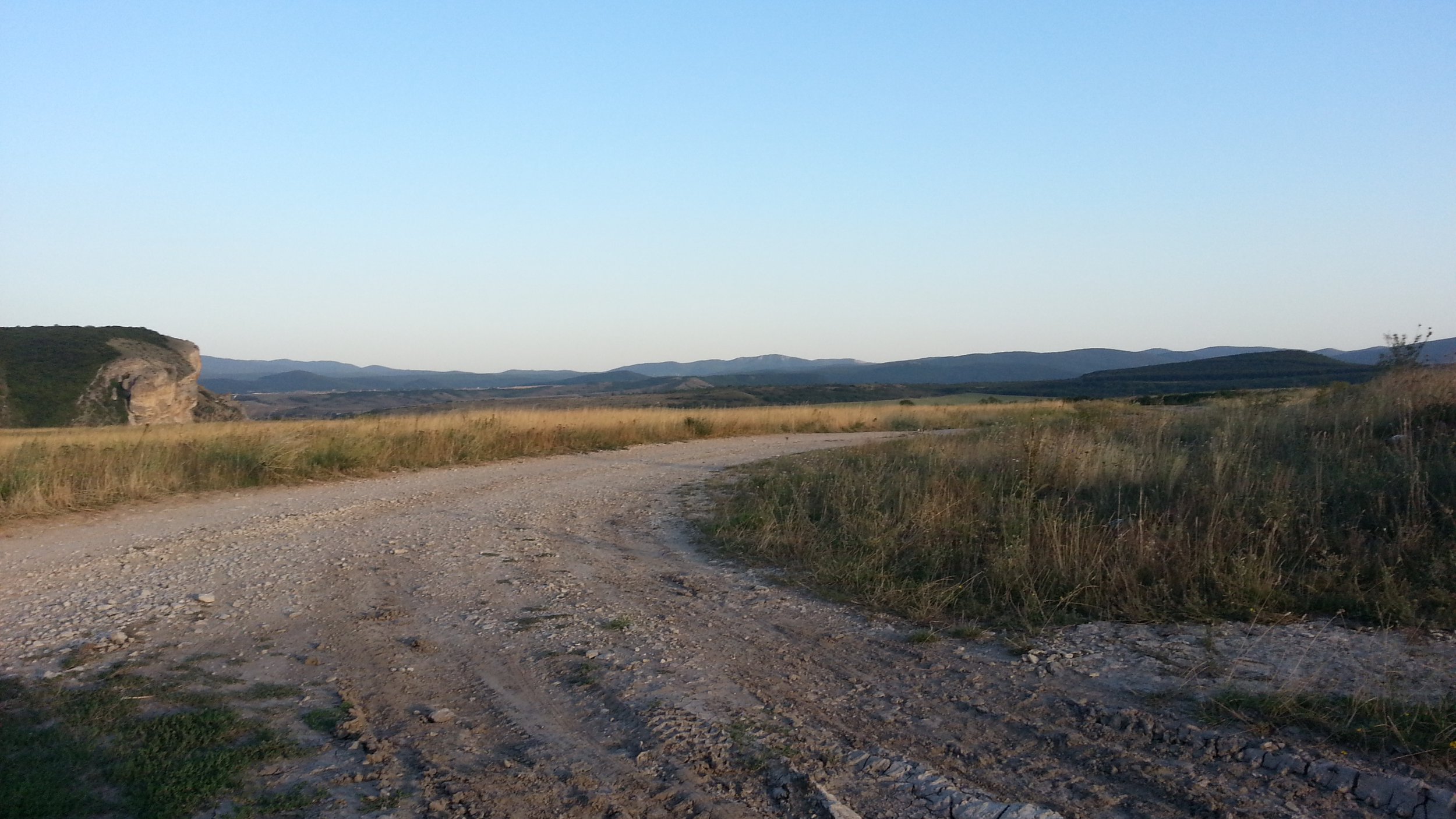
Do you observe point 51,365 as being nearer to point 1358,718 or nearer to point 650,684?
point 650,684

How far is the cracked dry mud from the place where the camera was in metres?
3.35

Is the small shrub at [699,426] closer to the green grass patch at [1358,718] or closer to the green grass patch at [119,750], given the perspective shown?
the green grass patch at [119,750]

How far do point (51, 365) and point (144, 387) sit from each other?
5390mm

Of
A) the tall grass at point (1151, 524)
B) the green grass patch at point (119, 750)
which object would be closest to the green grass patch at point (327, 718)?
the green grass patch at point (119, 750)

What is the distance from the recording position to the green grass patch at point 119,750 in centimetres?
336

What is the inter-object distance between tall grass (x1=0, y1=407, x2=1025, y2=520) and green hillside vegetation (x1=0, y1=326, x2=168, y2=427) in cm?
2978

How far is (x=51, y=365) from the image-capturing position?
158 ft

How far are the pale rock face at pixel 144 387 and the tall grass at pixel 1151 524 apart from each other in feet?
151

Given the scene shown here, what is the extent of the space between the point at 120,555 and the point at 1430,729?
31.5 ft

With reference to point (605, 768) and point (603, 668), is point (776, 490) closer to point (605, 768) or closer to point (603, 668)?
point (603, 668)

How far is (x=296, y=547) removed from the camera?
8.43 meters

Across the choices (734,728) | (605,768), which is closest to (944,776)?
(734,728)

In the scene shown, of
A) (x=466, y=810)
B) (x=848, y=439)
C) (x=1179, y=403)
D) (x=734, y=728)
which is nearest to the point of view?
(x=466, y=810)

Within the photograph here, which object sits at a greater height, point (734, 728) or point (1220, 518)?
point (1220, 518)
